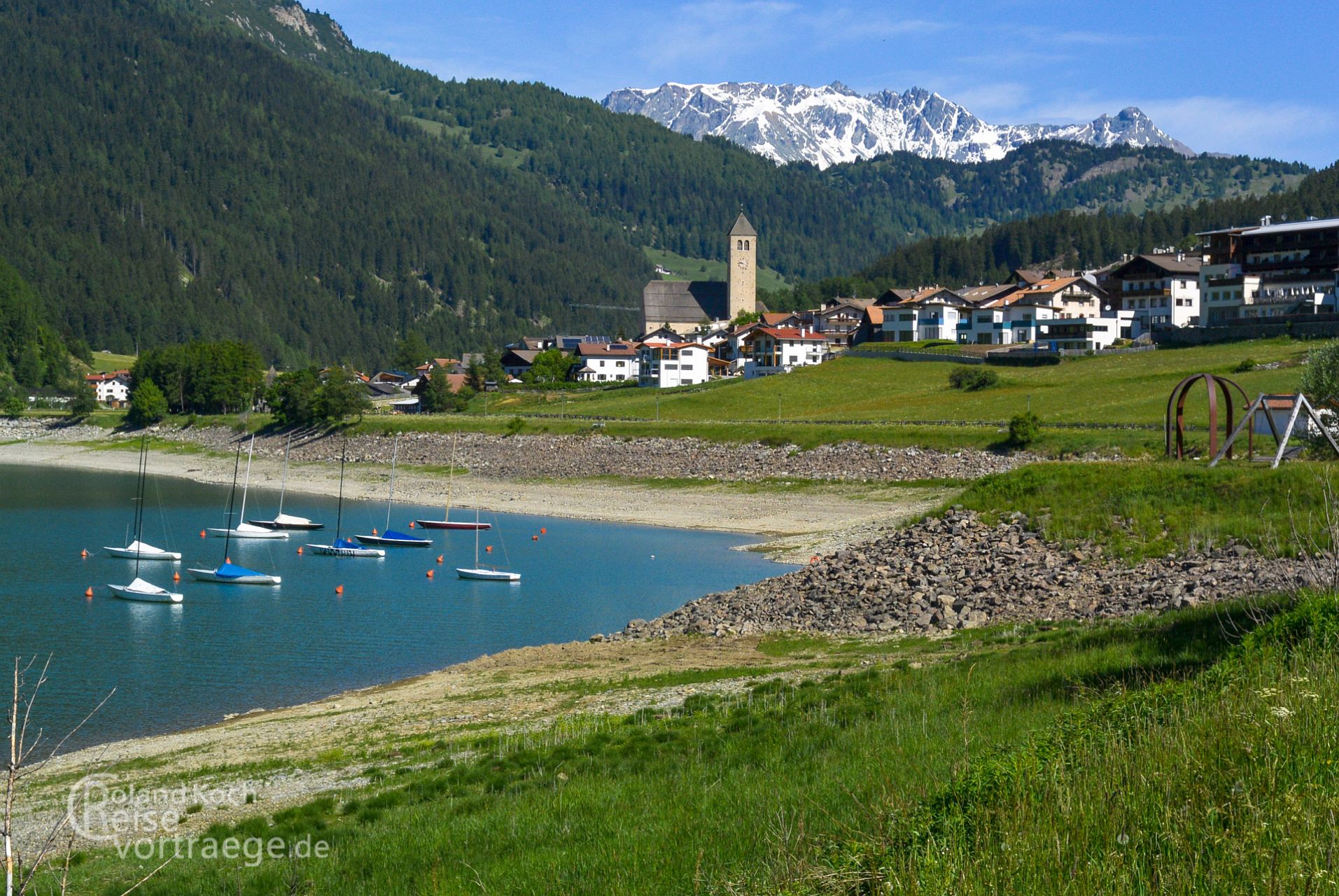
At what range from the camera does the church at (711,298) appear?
177625 millimetres

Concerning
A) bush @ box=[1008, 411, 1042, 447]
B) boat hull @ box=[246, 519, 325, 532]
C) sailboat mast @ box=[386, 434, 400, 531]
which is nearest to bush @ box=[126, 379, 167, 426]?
sailboat mast @ box=[386, 434, 400, 531]

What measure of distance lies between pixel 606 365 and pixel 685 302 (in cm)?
4899

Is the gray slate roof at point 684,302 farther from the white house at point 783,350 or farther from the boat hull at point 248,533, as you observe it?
the boat hull at point 248,533

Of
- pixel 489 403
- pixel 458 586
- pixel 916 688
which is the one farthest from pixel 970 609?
pixel 489 403

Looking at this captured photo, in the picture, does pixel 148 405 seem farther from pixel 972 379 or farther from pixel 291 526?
pixel 972 379

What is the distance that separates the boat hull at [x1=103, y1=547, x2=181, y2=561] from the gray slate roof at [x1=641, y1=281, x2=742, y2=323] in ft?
435

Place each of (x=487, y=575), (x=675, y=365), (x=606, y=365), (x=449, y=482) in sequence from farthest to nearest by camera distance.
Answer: (x=606, y=365)
(x=675, y=365)
(x=449, y=482)
(x=487, y=575)

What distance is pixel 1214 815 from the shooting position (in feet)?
21.6

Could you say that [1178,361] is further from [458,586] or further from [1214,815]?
[1214,815]

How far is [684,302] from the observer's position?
603ft

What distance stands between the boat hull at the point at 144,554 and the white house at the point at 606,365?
8739 centimetres

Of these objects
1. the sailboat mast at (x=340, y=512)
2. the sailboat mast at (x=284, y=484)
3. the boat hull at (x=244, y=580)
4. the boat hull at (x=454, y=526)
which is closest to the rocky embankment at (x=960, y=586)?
the boat hull at (x=244, y=580)

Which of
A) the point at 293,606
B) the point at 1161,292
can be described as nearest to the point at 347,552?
the point at 293,606

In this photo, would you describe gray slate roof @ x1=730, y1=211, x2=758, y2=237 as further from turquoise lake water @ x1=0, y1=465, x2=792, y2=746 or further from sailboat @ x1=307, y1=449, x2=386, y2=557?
sailboat @ x1=307, y1=449, x2=386, y2=557
